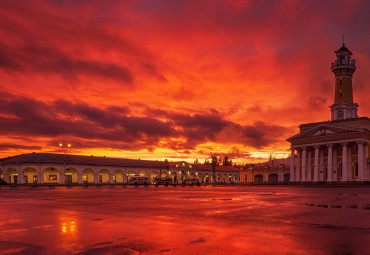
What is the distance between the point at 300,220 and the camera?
9.93 metres

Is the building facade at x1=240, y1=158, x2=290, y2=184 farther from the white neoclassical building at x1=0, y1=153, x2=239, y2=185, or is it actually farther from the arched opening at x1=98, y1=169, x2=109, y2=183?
the arched opening at x1=98, y1=169, x2=109, y2=183

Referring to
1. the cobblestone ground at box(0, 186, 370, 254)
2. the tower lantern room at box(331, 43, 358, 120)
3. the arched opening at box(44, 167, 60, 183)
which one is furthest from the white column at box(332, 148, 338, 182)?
the cobblestone ground at box(0, 186, 370, 254)

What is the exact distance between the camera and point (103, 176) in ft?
288

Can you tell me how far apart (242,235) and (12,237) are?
5.11 metres

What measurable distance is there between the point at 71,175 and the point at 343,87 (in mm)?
66107

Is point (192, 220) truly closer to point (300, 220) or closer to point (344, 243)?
point (300, 220)

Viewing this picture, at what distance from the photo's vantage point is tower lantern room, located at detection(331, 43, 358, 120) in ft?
240

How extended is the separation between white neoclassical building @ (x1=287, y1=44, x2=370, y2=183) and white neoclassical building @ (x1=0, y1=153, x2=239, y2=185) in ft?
110

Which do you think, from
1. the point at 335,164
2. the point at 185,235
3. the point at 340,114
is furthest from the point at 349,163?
the point at 185,235

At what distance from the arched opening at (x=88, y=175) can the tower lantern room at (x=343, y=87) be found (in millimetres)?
59187

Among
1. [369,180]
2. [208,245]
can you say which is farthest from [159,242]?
[369,180]

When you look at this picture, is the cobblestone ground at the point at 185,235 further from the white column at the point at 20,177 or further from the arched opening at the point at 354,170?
the white column at the point at 20,177

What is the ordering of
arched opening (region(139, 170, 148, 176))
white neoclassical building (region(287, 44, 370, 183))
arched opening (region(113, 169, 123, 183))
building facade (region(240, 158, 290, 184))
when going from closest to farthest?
white neoclassical building (region(287, 44, 370, 183))
arched opening (region(113, 169, 123, 183))
building facade (region(240, 158, 290, 184))
arched opening (region(139, 170, 148, 176))

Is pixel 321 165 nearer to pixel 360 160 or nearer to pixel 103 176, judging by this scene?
pixel 360 160
